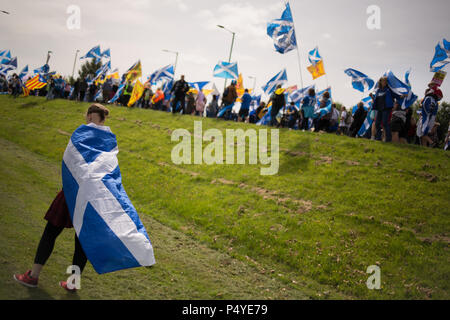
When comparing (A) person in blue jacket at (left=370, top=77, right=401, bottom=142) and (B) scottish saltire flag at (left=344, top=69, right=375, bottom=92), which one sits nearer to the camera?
(A) person in blue jacket at (left=370, top=77, right=401, bottom=142)

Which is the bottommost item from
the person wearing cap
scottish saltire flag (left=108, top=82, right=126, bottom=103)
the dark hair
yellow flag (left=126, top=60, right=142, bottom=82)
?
the dark hair

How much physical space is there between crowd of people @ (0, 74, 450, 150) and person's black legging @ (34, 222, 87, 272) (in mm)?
12845

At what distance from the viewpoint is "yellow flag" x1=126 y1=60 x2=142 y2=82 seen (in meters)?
27.7

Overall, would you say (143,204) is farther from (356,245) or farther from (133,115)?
(133,115)

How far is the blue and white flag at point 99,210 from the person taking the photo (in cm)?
489

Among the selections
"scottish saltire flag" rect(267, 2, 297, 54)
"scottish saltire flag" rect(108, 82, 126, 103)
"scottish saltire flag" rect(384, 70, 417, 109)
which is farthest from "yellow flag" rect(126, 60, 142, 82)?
"scottish saltire flag" rect(384, 70, 417, 109)

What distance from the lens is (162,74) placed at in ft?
94.3

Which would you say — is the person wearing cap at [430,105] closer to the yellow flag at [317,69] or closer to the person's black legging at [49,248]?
the yellow flag at [317,69]

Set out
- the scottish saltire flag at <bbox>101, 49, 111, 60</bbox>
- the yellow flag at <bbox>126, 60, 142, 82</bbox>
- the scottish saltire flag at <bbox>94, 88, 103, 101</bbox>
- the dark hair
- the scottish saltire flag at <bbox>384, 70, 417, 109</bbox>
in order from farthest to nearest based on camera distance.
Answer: the scottish saltire flag at <bbox>94, 88, 103, 101</bbox> → the scottish saltire flag at <bbox>101, 49, 111, 60</bbox> → the yellow flag at <bbox>126, 60, 142, 82</bbox> → the scottish saltire flag at <bbox>384, 70, 417, 109</bbox> → the dark hair

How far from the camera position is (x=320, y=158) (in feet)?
43.2

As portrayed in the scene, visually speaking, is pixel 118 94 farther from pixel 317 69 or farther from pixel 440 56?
pixel 440 56

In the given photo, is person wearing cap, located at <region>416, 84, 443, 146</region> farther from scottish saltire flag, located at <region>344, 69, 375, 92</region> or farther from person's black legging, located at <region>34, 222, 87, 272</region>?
person's black legging, located at <region>34, 222, 87, 272</region>
